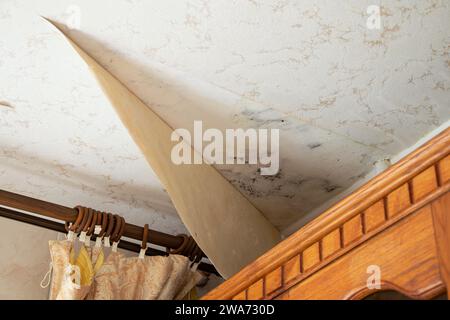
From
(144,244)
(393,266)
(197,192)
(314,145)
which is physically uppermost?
(314,145)

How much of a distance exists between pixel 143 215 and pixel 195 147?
0.36m

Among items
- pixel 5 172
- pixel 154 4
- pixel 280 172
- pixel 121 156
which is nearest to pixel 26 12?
pixel 154 4

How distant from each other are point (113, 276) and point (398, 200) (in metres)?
0.77

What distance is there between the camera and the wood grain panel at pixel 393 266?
33.5 inches

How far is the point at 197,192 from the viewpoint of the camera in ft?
4.98

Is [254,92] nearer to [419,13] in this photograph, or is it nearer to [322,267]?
[419,13]

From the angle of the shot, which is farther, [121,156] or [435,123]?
[121,156]

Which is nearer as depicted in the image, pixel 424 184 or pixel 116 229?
pixel 424 184

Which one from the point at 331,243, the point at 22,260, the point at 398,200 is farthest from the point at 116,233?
the point at 398,200

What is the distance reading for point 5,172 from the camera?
1.69 m

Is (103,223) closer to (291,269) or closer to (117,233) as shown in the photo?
(117,233)

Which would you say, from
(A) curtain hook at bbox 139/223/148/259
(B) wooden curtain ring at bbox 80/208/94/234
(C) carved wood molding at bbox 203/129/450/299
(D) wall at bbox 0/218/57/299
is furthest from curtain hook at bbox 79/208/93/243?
(C) carved wood molding at bbox 203/129/450/299

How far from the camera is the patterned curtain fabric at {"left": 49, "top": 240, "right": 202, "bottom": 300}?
137 centimetres

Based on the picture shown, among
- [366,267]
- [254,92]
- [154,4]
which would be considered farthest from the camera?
[254,92]
